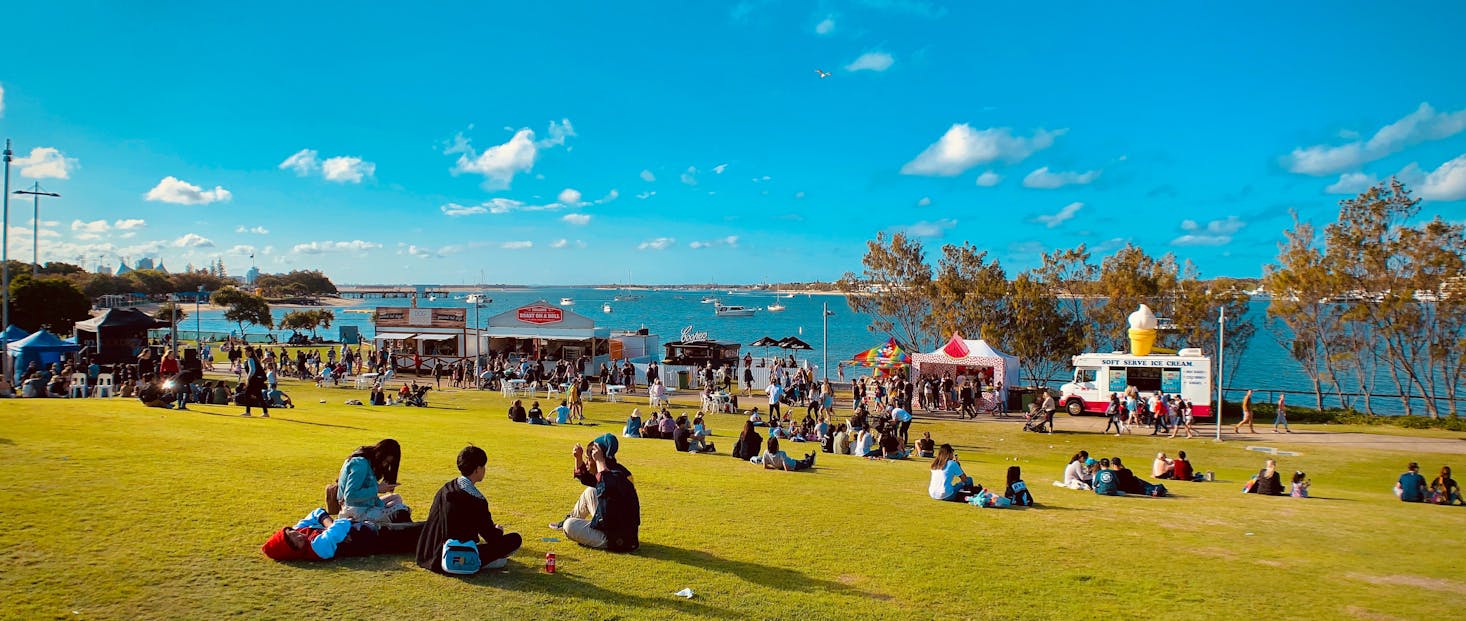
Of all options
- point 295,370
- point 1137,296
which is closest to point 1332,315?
point 1137,296

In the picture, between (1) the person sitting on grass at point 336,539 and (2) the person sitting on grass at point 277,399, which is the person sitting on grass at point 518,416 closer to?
(2) the person sitting on grass at point 277,399

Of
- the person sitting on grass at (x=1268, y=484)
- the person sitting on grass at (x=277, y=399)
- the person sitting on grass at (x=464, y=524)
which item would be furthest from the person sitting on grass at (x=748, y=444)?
the person sitting on grass at (x=277, y=399)

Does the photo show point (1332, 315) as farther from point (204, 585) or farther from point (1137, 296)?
point (204, 585)

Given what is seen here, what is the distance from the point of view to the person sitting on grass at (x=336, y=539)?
6.67 m

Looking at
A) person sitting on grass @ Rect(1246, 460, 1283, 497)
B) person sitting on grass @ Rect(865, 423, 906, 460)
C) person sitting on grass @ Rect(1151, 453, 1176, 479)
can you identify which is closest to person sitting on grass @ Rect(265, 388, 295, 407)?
person sitting on grass @ Rect(865, 423, 906, 460)

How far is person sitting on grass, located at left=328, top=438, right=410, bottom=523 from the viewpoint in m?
6.93

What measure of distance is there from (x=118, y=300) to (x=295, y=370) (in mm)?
73831

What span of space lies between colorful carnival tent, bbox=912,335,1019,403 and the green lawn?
619 inches

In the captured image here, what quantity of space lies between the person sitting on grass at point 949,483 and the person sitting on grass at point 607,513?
5.60m

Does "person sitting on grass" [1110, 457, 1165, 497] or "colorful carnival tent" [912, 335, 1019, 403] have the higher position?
"colorful carnival tent" [912, 335, 1019, 403]

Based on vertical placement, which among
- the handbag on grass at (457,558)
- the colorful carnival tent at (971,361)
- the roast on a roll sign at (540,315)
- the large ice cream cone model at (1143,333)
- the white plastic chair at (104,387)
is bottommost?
the handbag on grass at (457,558)

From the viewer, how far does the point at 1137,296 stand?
36719 millimetres

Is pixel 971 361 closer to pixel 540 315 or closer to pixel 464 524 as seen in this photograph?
pixel 540 315

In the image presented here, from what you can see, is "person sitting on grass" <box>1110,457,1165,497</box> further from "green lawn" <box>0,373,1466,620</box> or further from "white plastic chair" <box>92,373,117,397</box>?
"white plastic chair" <box>92,373,117,397</box>
